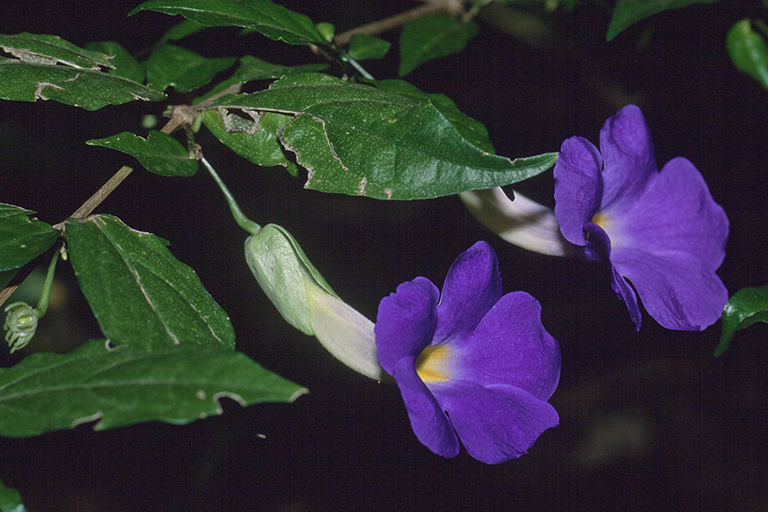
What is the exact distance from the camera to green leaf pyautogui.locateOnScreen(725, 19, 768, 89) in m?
1.07

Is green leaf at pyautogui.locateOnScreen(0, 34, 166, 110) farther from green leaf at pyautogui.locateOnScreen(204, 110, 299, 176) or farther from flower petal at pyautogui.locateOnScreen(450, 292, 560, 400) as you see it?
flower petal at pyautogui.locateOnScreen(450, 292, 560, 400)

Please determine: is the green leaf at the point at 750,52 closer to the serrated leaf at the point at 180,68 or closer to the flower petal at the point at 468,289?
the flower petal at the point at 468,289

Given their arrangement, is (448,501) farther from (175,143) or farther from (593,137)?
(175,143)

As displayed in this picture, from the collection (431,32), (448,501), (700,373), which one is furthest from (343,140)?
(700,373)

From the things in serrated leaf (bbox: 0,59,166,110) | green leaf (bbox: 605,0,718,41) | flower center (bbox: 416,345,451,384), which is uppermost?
serrated leaf (bbox: 0,59,166,110)

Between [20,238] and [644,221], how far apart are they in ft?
3.37

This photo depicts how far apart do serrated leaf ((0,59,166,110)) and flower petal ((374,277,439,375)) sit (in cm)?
54

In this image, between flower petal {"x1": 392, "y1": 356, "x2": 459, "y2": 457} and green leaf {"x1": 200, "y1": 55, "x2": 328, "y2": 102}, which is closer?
flower petal {"x1": 392, "y1": 356, "x2": 459, "y2": 457}

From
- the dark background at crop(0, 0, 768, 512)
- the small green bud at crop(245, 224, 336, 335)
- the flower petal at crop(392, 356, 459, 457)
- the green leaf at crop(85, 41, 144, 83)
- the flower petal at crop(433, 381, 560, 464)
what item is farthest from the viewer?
the dark background at crop(0, 0, 768, 512)

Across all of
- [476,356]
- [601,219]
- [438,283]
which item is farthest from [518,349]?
[438,283]

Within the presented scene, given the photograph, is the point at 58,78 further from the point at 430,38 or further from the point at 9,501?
the point at 430,38

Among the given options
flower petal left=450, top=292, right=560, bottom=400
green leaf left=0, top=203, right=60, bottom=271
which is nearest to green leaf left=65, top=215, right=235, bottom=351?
green leaf left=0, top=203, right=60, bottom=271

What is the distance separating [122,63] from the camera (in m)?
1.08

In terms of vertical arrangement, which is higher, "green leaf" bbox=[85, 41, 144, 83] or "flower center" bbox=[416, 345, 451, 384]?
"green leaf" bbox=[85, 41, 144, 83]
